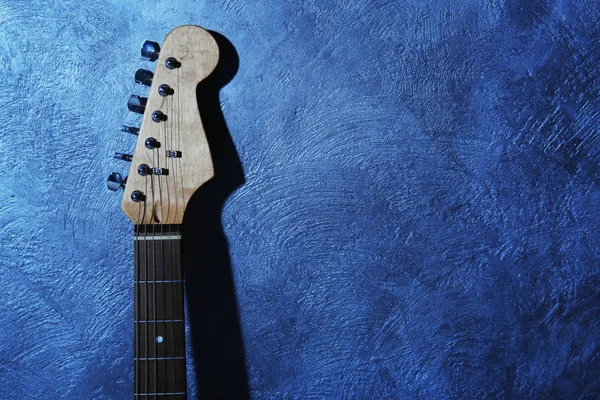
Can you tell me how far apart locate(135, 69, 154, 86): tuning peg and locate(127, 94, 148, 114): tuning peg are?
0.03 metres

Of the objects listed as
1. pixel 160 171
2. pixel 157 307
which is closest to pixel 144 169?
pixel 160 171

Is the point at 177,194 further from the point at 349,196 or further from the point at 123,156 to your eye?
the point at 349,196

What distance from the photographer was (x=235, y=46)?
1.19 m

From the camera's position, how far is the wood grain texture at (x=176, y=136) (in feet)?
3.59

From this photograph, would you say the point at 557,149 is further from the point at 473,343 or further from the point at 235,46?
the point at 235,46

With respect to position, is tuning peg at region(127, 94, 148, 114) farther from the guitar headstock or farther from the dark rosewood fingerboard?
the dark rosewood fingerboard

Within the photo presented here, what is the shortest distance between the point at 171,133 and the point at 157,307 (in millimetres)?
312

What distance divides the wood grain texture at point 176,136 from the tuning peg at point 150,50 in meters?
0.01

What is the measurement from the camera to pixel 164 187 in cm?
111

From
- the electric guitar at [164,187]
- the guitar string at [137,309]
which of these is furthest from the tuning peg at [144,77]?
the guitar string at [137,309]

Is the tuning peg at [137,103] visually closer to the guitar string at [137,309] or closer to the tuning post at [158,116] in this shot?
the tuning post at [158,116]

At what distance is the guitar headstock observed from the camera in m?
1.09

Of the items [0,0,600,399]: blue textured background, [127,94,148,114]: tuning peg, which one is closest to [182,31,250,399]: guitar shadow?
[0,0,600,399]: blue textured background

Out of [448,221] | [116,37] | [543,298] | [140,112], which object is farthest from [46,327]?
[543,298]
